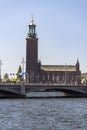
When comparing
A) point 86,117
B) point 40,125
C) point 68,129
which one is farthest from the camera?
point 86,117

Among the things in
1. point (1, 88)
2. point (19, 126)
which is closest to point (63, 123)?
point (19, 126)

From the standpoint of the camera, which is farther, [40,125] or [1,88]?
[1,88]

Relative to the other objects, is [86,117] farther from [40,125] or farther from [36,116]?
[40,125]

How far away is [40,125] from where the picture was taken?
202 ft

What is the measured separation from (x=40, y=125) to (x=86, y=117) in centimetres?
1154

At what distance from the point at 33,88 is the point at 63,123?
77.3 metres

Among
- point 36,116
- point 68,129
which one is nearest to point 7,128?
point 68,129

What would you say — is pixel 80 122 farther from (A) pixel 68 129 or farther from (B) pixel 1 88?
(B) pixel 1 88

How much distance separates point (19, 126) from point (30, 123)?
3.25m

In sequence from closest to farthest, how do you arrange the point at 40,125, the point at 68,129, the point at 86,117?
the point at 68,129
the point at 40,125
the point at 86,117

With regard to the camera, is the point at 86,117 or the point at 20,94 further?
the point at 20,94

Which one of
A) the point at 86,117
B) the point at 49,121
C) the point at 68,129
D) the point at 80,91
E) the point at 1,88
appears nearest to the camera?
the point at 68,129

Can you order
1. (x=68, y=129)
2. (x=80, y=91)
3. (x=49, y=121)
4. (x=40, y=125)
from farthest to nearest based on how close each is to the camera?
(x=80, y=91), (x=49, y=121), (x=40, y=125), (x=68, y=129)

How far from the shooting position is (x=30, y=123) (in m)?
63.3
